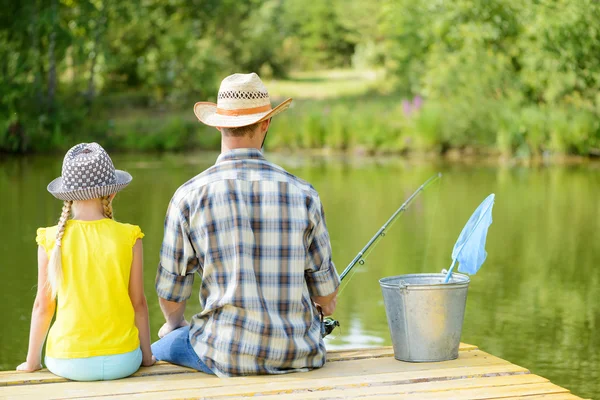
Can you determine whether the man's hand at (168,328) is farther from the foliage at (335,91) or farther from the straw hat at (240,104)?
the foliage at (335,91)

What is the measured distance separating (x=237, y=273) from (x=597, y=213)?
7642mm

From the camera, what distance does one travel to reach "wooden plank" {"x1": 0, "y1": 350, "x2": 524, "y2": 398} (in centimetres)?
260

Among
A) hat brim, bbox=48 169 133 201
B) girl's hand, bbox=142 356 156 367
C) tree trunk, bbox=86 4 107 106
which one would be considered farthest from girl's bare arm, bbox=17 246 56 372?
tree trunk, bbox=86 4 107 106

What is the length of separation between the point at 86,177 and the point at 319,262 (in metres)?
0.66

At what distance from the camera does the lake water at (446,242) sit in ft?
16.5

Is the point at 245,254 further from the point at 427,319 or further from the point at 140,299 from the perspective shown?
the point at 427,319

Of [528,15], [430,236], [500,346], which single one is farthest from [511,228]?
[528,15]

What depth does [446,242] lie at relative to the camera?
806 cm

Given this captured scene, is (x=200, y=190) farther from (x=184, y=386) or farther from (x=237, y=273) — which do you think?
(x=184, y=386)

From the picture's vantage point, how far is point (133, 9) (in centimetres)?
2044

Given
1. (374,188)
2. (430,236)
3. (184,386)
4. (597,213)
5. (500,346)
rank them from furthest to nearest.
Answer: (374,188)
(597,213)
(430,236)
(500,346)
(184,386)

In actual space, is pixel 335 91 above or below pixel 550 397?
Answer: above

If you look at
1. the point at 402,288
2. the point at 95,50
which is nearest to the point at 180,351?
the point at 402,288

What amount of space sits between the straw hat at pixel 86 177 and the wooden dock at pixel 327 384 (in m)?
0.49
